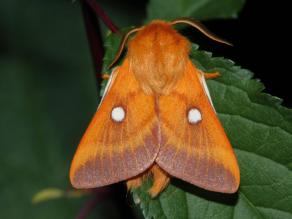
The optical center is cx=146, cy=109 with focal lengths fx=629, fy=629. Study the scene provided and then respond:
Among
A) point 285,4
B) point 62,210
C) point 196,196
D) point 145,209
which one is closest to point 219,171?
point 196,196

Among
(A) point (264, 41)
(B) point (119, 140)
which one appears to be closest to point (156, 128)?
(B) point (119, 140)

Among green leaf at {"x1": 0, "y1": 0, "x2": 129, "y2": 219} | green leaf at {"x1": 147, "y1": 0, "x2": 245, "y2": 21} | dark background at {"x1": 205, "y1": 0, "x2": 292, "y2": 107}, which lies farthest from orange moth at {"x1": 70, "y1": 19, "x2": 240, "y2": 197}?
green leaf at {"x1": 0, "y1": 0, "x2": 129, "y2": 219}

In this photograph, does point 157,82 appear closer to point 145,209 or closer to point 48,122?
point 145,209

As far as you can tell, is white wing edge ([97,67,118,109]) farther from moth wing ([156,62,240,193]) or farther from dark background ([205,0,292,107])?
dark background ([205,0,292,107])

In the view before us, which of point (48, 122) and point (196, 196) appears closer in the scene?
point (196, 196)

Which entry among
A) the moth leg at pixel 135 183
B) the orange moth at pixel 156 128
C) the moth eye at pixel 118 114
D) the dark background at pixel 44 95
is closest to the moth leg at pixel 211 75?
the orange moth at pixel 156 128
